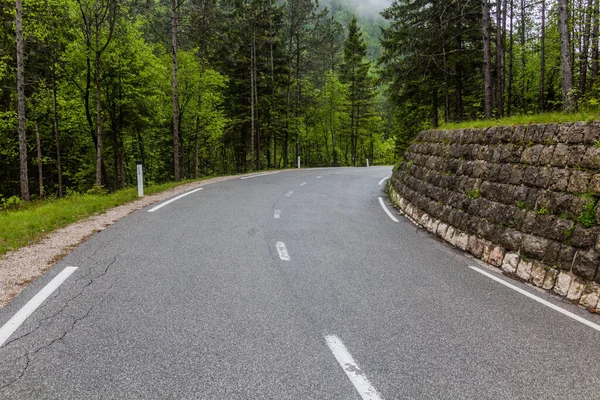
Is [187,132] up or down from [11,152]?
up

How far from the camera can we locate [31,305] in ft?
13.0

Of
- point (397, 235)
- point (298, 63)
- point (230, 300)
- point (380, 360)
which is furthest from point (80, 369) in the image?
point (298, 63)

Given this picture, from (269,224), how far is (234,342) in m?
5.12

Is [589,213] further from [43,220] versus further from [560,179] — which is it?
[43,220]

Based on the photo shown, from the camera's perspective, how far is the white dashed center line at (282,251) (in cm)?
598

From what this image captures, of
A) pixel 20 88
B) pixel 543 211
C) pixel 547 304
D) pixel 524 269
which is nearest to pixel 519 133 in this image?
pixel 543 211

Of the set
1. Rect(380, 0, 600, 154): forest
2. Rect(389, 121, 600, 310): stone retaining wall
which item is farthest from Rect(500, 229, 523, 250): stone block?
Rect(380, 0, 600, 154): forest

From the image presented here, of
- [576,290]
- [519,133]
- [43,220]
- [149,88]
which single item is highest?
[149,88]

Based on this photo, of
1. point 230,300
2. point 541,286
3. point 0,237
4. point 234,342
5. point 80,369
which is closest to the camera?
point 80,369

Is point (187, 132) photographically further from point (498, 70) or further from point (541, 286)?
point (541, 286)

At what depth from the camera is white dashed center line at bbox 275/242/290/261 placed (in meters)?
5.98

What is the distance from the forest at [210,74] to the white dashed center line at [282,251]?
9848 mm

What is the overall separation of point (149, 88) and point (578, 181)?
21.1 m

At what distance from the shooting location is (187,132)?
1134 inches
